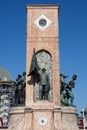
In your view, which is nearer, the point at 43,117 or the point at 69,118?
the point at 43,117

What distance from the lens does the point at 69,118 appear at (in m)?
26.8

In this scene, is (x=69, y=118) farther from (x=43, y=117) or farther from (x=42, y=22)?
(x=42, y=22)

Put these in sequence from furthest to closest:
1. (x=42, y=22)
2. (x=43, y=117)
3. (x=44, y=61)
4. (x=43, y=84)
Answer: (x=42, y=22)
(x=44, y=61)
(x=43, y=84)
(x=43, y=117)

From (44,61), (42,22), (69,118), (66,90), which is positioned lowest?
(69,118)

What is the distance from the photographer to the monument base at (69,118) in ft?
86.8

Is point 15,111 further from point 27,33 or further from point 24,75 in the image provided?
point 27,33

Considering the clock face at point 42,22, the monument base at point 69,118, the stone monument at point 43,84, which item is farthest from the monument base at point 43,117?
the clock face at point 42,22

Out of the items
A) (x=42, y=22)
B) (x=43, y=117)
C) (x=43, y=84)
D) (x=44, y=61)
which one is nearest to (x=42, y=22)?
(x=42, y=22)

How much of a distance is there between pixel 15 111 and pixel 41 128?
262 centimetres

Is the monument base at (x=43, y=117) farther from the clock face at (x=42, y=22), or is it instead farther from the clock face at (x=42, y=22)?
the clock face at (x=42, y=22)

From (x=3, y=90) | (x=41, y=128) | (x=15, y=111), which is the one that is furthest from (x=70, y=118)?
(x=3, y=90)

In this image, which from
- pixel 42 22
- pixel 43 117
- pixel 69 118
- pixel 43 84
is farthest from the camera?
pixel 42 22

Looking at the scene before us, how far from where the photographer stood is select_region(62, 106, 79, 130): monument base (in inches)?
1042

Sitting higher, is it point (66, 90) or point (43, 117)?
point (66, 90)
